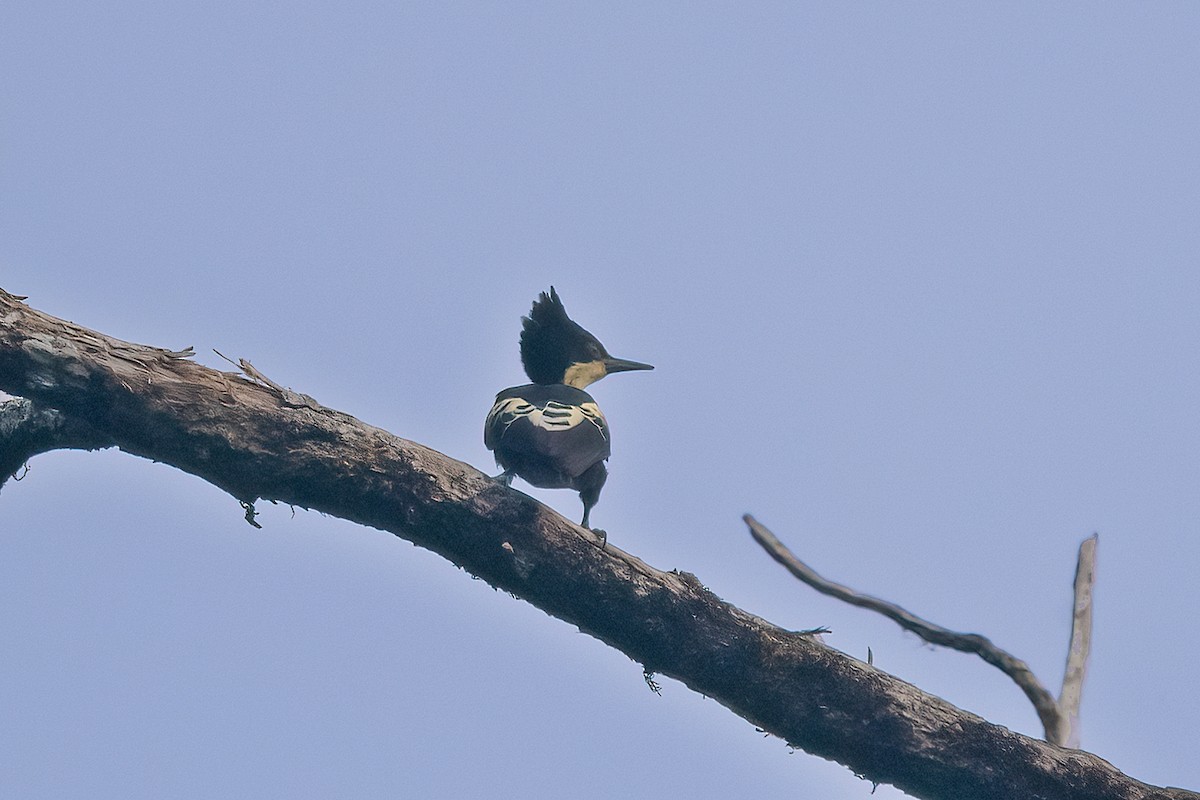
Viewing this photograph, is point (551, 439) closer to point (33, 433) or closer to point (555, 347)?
point (33, 433)

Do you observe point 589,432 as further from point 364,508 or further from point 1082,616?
point 1082,616

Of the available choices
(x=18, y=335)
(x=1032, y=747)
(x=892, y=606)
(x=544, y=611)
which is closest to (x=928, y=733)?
(x=1032, y=747)

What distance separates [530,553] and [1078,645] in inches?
108

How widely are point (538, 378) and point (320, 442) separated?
3.23 m

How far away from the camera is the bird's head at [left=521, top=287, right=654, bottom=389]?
6.61 meters

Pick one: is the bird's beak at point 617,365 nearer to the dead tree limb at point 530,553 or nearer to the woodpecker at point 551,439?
the woodpecker at point 551,439

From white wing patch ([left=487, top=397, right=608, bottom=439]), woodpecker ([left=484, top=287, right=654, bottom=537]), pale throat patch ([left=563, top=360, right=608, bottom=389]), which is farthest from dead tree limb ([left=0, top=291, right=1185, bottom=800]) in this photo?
pale throat patch ([left=563, top=360, right=608, bottom=389])

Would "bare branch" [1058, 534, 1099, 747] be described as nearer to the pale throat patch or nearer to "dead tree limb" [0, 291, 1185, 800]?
"dead tree limb" [0, 291, 1185, 800]

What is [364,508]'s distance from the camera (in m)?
3.54

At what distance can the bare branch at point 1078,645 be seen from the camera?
4.61 metres

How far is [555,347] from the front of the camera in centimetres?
662

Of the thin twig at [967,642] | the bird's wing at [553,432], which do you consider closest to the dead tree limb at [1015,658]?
the thin twig at [967,642]

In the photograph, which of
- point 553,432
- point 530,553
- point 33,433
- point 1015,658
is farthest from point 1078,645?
point 33,433

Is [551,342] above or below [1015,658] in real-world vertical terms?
above
